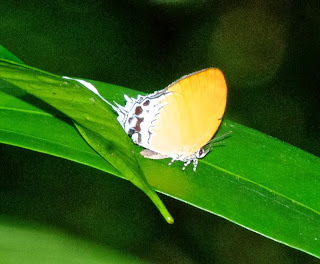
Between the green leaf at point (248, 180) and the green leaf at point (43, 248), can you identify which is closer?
the green leaf at point (248, 180)

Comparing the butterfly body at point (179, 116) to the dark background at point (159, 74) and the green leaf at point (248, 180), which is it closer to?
the green leaf at point (248, 180)

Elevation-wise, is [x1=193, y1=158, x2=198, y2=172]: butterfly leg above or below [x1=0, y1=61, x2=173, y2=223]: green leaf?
below

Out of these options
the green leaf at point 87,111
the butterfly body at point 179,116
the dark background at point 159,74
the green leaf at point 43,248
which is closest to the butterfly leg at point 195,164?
the butterfly body at point 179,116

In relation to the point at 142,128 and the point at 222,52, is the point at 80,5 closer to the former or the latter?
the point at 222,52

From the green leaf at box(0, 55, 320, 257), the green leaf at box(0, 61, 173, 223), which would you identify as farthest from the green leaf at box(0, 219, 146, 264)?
the green leaf at box(0, 61, 173, 223)

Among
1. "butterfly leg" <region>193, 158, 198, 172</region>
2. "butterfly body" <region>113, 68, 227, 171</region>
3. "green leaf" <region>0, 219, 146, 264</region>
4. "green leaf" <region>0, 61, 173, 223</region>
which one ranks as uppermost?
"green leaf" <region>0, 61, 173, 223</region>

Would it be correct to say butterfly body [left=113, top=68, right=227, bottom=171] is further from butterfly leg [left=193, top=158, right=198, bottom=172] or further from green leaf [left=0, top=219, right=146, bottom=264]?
green leaf [left=0, top=219, right=146, bottom=264]

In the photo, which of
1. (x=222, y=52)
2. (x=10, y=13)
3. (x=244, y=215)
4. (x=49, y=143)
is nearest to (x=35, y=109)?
(x=49, y=143)
